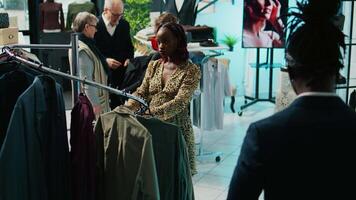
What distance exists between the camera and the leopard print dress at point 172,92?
289 centimetres

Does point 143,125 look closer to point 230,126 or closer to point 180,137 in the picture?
point 180,137

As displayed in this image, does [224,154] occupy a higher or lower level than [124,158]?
lower

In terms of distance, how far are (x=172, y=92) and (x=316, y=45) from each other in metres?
1.83

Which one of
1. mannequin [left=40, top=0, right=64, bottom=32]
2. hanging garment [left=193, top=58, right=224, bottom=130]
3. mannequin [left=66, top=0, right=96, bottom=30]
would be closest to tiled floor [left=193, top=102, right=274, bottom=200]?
hanging garment [left=193, top=58, right=224, bottom=130]

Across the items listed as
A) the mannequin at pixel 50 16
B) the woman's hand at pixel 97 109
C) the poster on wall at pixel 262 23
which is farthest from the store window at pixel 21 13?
the poster on wall at pixel 262 23

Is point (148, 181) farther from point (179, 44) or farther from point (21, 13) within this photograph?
point (21, 13)

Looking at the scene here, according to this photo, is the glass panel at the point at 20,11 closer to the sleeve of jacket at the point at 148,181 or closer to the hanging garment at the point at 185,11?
the hanging garment at the point at 185,11

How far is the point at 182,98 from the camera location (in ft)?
9.52

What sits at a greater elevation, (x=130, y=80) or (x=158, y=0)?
(x=158, y=0)

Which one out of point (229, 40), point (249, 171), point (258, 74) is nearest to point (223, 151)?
point (258, 74)

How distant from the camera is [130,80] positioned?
3.83 meters

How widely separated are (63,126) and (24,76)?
303 millimetres

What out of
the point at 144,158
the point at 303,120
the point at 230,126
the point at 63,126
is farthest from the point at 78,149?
the point at 230,126

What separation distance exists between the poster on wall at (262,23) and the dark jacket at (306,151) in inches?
202
